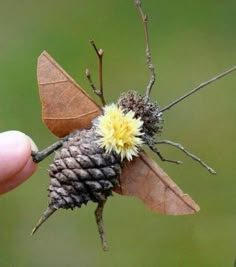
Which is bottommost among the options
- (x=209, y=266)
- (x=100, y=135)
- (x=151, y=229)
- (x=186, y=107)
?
(x=209, y=266)

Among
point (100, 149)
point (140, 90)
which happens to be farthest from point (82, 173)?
point (140, 90)

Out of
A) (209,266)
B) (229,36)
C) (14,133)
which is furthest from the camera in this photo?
(229,36)

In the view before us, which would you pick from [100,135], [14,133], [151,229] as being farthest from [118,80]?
[100,135]

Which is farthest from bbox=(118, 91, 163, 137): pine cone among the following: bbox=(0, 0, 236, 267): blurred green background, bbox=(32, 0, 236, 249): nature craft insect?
bbox=(0, 0, 236, 267): blurred green background

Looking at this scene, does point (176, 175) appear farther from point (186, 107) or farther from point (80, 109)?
point (80, 109)

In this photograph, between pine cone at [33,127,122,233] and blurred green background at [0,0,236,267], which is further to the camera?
blurred green background at [0,0,236,267]

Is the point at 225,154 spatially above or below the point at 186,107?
below

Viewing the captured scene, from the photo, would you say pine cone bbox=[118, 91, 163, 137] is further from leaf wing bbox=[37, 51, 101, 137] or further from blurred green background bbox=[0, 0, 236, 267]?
blurred green background bbox=[0, 0, 236, 267]

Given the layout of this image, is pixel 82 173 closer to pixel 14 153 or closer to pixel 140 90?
pixel 14 153
